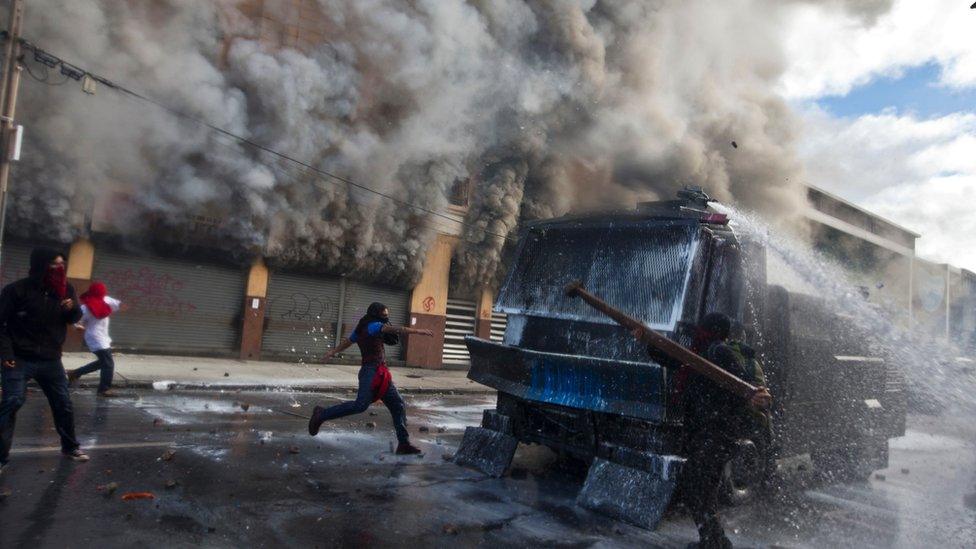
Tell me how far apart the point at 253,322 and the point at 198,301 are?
1.17 m

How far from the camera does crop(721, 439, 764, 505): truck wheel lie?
437 centimetres

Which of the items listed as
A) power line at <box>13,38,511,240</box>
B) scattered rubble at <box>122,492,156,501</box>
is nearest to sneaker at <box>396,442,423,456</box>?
scattered rubble at <box>122,492,156,501</box>

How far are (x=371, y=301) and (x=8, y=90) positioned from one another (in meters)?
8.25

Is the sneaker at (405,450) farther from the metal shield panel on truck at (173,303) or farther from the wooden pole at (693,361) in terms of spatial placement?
the metal shield panel on truck at (173,303)

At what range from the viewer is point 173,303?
43.1ft

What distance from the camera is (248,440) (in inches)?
234

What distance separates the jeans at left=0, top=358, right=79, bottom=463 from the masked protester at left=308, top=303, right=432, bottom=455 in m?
1.82

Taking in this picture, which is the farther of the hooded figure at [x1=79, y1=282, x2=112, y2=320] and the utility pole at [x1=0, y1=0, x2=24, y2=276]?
the utility pole at [x1=0, y1=0, x2=24, y2=276]

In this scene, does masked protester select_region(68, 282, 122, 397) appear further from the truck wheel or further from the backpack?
the backpack

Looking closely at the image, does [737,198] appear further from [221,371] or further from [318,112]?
[221,371]

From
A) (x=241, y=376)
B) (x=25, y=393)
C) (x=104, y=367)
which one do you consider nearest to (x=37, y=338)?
(x=25, y=393)

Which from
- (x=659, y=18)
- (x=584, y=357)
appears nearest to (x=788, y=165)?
(x=659, y=18)

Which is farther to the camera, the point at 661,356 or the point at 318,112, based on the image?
the point at 318,112

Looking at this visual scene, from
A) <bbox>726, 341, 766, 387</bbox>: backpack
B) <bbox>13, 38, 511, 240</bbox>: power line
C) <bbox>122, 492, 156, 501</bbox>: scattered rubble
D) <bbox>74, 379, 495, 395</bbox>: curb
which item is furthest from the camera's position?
<bbox>13, 38, 511, 240</bbox>: power line
